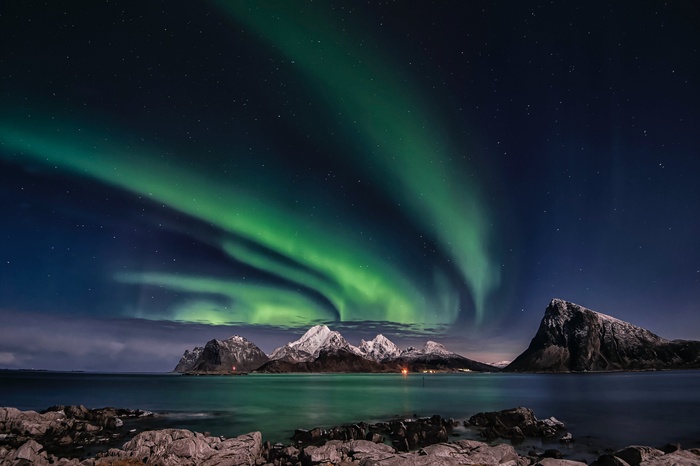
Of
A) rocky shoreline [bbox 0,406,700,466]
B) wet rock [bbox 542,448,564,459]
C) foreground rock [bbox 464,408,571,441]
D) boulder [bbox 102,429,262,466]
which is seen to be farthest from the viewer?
foreground rock [bbox 464,408,571,441]

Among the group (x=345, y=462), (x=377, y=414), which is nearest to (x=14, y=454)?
(x=345, y=462)

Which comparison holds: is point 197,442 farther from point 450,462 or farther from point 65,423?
point 65,423

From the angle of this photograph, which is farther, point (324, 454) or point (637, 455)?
point (324, 454)

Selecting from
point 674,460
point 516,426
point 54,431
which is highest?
point 674,460

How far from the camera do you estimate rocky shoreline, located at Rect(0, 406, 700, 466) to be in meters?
26.5

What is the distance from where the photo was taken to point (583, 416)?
60.1 m

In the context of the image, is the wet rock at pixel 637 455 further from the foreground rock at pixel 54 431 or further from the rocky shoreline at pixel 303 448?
the foreground rock at pixel 54 431

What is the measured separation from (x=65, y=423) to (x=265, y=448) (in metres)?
24.3

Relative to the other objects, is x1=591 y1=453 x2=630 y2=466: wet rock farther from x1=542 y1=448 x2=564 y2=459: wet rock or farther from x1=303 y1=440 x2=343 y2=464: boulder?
x1=303 y1=440 x2=343 y2=464: boulder

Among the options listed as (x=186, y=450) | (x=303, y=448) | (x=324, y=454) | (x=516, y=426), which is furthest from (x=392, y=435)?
(x=186, y=450)

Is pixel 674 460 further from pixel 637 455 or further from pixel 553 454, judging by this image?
pixel 553 454

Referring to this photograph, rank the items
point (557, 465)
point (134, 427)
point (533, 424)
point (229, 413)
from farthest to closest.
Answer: point (229, 413) < point (134, 427) < point (533, 424) < point (557, 465)

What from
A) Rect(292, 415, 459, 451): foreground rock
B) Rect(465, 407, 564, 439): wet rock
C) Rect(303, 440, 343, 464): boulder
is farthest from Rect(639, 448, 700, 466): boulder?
Rect(303, 440, 343, 464): boulder

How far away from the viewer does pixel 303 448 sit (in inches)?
1258
